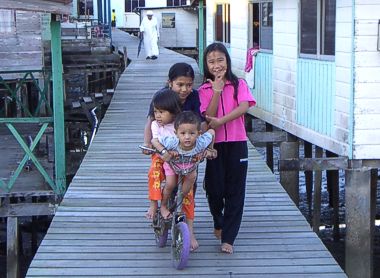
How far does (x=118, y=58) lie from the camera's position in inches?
928

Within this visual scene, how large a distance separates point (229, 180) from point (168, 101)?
837 mm

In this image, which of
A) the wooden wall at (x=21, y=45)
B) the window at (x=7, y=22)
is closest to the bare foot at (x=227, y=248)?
the wooden wall at (x=21, y=45)

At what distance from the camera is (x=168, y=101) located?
5.53m

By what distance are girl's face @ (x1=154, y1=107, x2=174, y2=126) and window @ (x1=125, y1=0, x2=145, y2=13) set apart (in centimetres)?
4001

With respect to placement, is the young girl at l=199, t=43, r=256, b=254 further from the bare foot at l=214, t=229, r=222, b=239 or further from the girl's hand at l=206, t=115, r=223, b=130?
the bare foot at l=214, t=229, r=222, b=239

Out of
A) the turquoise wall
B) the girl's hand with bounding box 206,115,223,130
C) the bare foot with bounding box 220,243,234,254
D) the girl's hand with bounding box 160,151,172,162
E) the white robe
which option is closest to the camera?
the girl's hand with bounding box 160,151,172,162

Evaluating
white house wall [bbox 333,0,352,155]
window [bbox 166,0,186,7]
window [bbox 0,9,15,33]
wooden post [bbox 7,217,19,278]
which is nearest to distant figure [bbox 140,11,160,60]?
window [bbox 0,9,15,33]

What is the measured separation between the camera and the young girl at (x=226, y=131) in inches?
222

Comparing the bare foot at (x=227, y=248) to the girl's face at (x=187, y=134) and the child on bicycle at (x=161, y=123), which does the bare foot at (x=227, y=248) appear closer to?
the child on bicycle at (x=161, y=123)

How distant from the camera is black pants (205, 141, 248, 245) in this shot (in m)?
5.85

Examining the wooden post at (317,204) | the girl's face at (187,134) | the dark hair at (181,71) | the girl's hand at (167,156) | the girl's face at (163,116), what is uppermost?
the dark hair at (181,71)

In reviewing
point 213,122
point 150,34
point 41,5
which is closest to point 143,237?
point 213,122

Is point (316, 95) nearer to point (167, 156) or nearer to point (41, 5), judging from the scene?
point (41, 5)

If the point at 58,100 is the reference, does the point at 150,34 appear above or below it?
above
